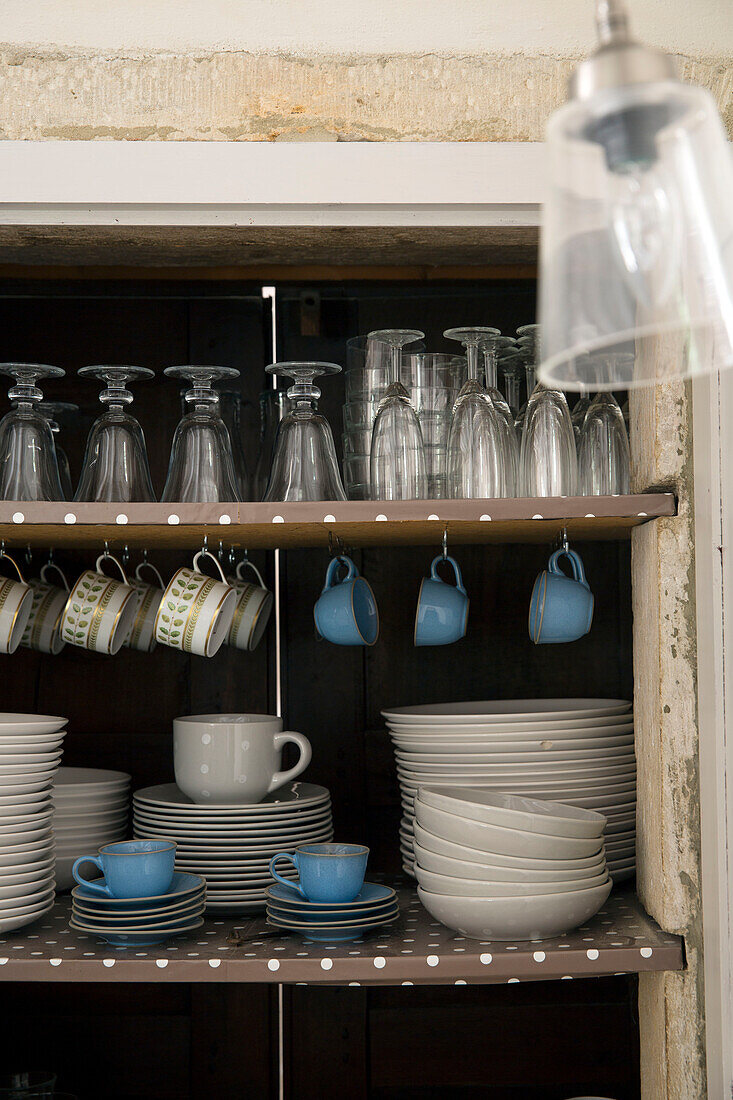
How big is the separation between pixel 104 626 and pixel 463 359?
2.26 ft

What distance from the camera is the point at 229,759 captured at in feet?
4.86

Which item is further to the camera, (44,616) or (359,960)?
(44,616)

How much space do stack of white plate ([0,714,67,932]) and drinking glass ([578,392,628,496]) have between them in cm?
84

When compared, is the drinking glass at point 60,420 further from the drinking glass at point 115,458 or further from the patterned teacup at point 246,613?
the patterned teacup at point 246,613

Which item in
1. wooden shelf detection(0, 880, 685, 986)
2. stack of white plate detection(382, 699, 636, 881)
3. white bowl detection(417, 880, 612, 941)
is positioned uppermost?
stack of white plate detection(382, 699, 636, 881)

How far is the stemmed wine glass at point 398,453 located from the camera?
1.41m

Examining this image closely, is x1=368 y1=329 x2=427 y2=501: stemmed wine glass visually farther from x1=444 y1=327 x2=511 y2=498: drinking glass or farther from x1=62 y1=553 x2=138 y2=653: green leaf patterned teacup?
x1=62 y1=553 x2=138 y2=653: green leaf patterned teacup

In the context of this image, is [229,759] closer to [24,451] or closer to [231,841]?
[231,841]

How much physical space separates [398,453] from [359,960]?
68cm

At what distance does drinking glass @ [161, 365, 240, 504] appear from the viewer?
4.81ft

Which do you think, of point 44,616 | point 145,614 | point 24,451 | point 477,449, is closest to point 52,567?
point 44,616

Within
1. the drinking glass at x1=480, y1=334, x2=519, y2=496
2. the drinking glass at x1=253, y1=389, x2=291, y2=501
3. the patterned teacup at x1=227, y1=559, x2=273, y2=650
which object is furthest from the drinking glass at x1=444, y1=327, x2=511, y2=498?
the patterned teacup at x1=227, y1=559, x2=273, y2=650

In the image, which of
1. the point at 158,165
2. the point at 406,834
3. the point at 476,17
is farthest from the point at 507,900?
the point at 476,17

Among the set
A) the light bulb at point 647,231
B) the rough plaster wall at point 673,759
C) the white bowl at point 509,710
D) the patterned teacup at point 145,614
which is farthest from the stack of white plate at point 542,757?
the light bulb at point 647,231
